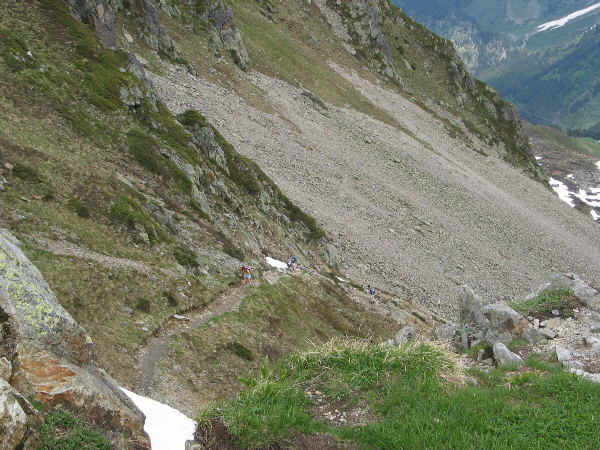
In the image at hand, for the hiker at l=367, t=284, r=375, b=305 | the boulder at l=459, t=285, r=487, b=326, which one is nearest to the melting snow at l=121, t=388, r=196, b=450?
the boulder at l=459, t=285, r=487, b=326

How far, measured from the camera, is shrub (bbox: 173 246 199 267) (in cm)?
3170

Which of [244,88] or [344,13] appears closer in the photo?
[244,88]

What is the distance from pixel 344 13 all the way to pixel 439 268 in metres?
73.0

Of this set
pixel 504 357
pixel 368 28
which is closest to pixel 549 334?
pixel 504 357

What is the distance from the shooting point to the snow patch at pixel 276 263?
4046 centimetres

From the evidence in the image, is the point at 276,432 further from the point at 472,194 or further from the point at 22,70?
the point at 472,194

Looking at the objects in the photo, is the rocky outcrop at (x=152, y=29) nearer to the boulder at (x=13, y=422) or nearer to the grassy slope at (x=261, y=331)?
the grassy slope at (x=261, y=331)

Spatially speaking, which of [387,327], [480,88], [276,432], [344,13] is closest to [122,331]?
[276,432]

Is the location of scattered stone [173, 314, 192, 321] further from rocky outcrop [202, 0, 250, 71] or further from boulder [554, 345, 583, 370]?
rocky outcrop [202, 0, 250, 71]

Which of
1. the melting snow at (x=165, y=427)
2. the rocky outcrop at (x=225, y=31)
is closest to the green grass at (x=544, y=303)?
the melting snow at (x=165, y=427)

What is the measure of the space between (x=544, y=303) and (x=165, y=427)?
600 inches

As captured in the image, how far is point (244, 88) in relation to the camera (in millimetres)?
72188

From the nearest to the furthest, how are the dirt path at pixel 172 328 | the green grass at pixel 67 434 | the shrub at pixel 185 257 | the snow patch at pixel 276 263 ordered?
the green grass at pixel 67 434 < the dirt path at pixel 172 328 < the shrub at pixel 185 257 < the snow patch at pixel 276 263

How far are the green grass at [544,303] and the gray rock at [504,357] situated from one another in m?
5.56
